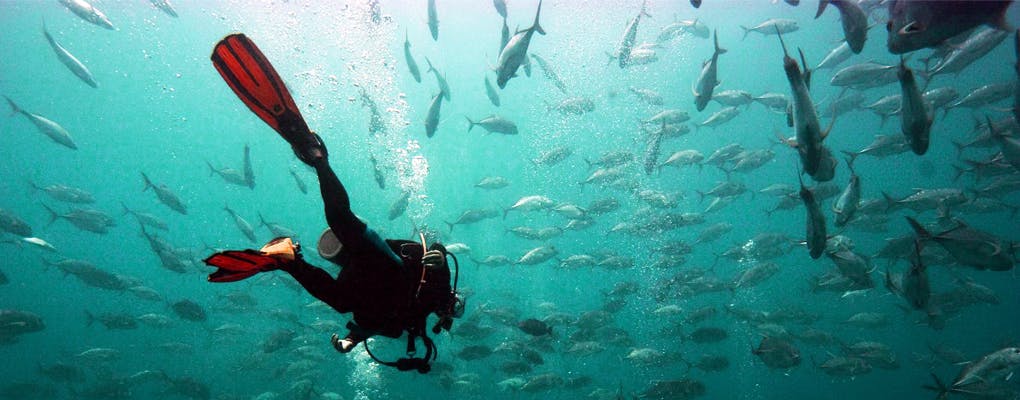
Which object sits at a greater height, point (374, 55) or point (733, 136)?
point (374, 55)

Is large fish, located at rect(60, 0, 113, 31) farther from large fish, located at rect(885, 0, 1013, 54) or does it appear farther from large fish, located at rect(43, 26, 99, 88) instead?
large fish, located at rect(885, 0, 1013, 54)

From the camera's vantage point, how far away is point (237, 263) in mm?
2250

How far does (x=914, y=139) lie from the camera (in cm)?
407

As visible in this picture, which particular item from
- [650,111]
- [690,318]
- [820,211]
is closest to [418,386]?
[690,318]

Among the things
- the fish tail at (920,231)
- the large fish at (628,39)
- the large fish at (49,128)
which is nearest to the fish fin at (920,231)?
the fish tail at (920,231)

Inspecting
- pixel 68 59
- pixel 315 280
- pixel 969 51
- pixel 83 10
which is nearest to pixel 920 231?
pixel 969 51

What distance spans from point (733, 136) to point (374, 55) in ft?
112

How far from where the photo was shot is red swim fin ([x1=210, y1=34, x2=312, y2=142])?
252 centimetres

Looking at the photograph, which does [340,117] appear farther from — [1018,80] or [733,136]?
[1018,80]

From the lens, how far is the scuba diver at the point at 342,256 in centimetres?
253

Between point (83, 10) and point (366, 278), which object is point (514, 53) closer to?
point (366, 278)

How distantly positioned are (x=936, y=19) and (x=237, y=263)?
15.4 feet

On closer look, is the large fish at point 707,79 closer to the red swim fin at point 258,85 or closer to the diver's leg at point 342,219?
the diver's leg at point 342,219

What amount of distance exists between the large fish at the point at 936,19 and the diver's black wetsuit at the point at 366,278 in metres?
3.82
